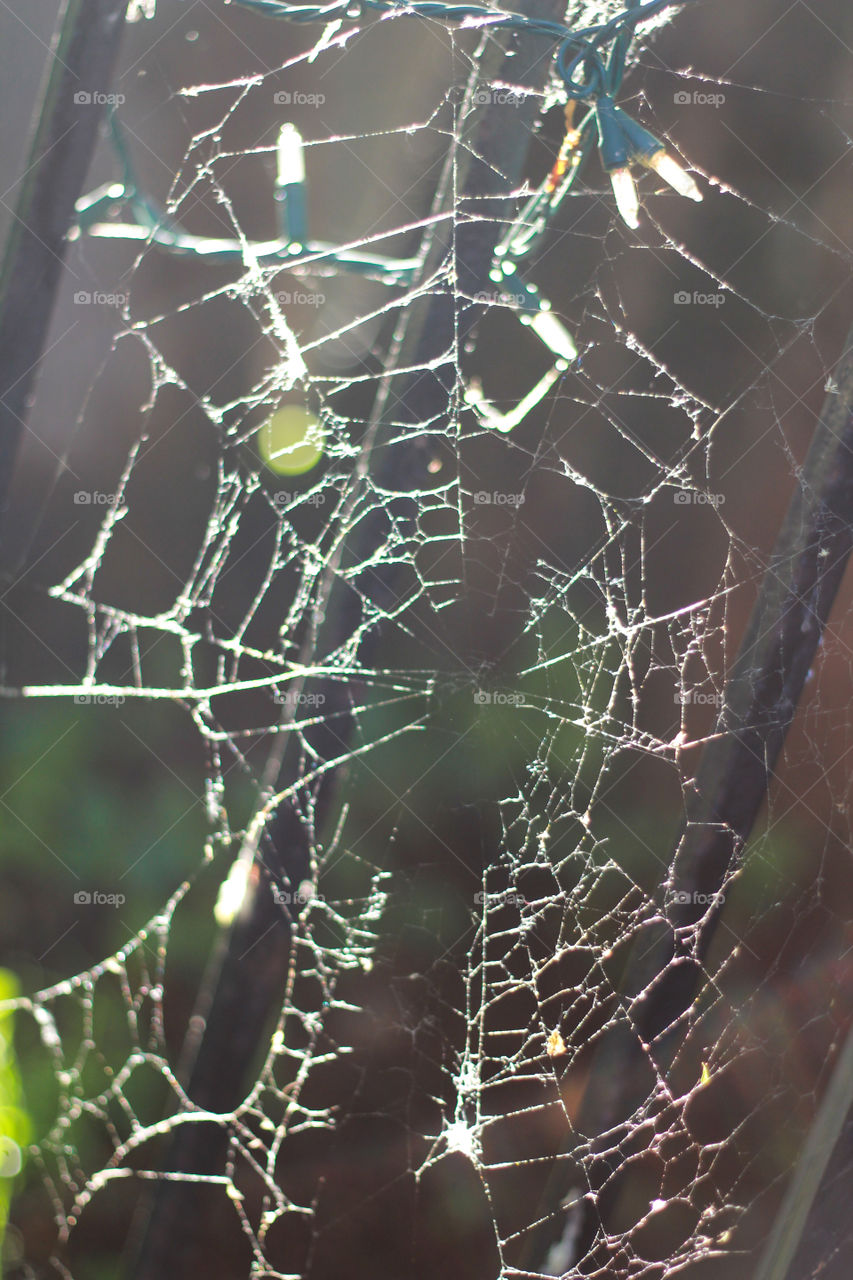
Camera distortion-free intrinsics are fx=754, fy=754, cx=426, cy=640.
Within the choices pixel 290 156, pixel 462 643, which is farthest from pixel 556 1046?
pixel 290 156

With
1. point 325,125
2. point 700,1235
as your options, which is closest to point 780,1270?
point 700,1235

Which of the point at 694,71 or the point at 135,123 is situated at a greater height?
the point at 694,71

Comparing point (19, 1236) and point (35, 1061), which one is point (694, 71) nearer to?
point (35, 1061)

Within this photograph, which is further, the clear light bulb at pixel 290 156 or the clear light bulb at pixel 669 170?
the clear light bulb at pixel 290 156

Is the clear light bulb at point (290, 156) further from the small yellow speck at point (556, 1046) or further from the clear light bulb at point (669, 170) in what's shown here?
the small yellow speck at point (556, 1046)

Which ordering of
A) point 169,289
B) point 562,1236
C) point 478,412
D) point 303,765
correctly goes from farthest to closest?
1. point 169,289
2. point 478,412
3. point 562,1236
4. point 303,765

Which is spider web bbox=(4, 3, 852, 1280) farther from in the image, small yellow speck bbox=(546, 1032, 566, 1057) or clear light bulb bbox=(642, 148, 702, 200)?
clear light bulb bbox=(642, 148, 702, 200)

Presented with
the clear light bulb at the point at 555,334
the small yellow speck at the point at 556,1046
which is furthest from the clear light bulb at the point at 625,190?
the small yellow speck at the point at 556,1046

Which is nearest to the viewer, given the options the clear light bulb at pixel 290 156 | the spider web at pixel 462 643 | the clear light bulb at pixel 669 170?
the clear light bulb at pixel 669 170

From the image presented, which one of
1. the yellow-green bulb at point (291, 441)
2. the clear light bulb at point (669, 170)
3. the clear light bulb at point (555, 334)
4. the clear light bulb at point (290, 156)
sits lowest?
the yellow-green bulb at point (291, 441)
